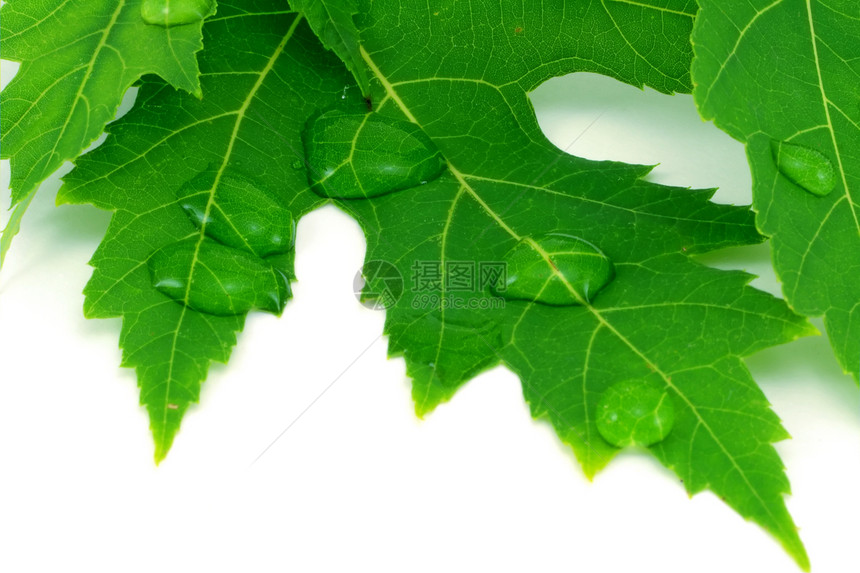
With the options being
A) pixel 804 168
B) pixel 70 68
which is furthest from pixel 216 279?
pixel 804 168

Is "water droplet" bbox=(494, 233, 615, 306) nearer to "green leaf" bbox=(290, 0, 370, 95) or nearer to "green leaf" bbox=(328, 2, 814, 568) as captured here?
"green leaf" bbox=(328, 2, 814, 568)

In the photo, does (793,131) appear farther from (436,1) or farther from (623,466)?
(436,1)

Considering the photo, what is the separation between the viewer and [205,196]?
51.8 inches

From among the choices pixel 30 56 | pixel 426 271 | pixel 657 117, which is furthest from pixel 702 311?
pixel 30 56

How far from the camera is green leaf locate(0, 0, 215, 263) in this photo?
3.90 feet

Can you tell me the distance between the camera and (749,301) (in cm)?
112

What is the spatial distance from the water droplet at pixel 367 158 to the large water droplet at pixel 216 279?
171 mm

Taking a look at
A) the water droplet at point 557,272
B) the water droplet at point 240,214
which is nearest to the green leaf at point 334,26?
the water droplet at point 240,214

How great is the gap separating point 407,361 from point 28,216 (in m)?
0.70

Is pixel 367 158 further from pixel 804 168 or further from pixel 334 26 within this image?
pixel 804 168
